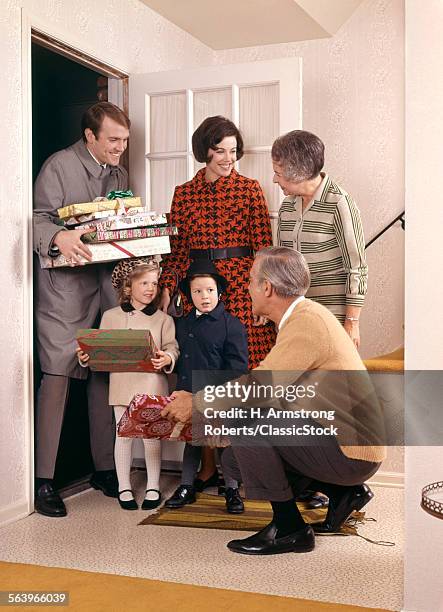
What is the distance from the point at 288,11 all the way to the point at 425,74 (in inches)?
83.7

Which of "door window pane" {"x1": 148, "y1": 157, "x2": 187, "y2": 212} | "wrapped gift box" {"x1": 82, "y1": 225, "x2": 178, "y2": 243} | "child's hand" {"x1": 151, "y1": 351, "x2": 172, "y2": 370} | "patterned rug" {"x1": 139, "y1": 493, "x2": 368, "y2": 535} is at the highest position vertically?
"door window pane" {"x1": 148, "y1": 157, "x2": 187, "y2": 212}

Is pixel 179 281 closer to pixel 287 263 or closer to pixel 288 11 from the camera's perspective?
pixel 287 263

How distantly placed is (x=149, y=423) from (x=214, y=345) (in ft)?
1.47

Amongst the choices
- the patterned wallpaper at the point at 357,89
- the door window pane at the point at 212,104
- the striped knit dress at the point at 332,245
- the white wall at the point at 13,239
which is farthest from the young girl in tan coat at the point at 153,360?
the patterned wallpaper at the point at 357,89

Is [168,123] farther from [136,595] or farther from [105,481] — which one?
[136,595]

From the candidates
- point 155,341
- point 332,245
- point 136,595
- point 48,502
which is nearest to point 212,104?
point 332,245

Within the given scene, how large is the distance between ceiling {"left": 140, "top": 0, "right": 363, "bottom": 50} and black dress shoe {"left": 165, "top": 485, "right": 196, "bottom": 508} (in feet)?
7.47

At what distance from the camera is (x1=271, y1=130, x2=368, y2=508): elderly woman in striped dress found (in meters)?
3.51

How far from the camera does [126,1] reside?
4.16 meters

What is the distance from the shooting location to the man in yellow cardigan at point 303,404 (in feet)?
9.28

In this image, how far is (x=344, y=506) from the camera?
3264 mm

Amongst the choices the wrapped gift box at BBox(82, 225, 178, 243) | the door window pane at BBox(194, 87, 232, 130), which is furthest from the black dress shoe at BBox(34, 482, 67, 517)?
the door window pane at BBox(194, 87, 232, 130)

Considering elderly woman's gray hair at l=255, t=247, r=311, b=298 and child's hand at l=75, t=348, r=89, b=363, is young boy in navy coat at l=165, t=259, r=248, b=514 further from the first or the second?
elderly woman's gray hair at l=255, t=247, r=311, b=298

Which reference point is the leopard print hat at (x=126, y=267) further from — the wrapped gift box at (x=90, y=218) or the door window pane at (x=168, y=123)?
the door window pane at (x=168, y=123)
